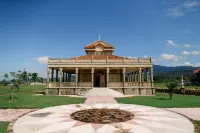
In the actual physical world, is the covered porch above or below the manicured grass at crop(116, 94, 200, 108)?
above

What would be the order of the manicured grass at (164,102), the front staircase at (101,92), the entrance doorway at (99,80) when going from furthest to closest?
the entrance doorway at (99,80), the front staircase at (101,92), the manicured grass at (164,102)

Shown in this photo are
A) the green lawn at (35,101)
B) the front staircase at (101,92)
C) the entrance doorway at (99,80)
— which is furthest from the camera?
the entrance doorway at (99,80)

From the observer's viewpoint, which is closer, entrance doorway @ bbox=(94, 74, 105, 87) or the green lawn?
the green lawn

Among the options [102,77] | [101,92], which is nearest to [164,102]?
[101,92]

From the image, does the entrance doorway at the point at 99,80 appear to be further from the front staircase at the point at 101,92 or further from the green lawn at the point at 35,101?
the green lawn at the point at 35,101

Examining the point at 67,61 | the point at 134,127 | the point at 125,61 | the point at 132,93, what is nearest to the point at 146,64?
the point at 125,61

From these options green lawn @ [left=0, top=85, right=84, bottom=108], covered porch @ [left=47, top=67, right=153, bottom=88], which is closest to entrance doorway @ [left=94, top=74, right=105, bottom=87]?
covered porch @ [left=47, top=67, right=153, bottom=88]

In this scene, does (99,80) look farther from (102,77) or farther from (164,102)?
(164,102)

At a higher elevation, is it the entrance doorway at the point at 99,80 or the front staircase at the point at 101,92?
the entrance doorway at the point at 99,80

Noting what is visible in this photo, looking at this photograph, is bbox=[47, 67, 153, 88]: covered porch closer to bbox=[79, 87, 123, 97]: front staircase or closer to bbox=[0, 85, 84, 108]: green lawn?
bbox=[79, 87, 123, 97]: front staircase

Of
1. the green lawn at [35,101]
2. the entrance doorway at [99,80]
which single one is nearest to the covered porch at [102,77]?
the entrance doorway at [99,80]

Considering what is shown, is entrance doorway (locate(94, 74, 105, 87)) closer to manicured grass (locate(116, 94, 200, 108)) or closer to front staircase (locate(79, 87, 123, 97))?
front staircase (locate(79, 87, 123, 97))

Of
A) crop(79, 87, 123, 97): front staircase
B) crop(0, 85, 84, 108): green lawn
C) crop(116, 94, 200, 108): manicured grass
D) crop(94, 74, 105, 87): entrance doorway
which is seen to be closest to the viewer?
crop(0, 85, 84, 108): green lawn

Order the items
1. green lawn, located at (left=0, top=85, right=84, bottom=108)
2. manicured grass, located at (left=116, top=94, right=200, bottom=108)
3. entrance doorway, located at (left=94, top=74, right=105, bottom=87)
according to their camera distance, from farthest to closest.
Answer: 1. entrance doorway, located at (left=94, top=74, right=105, bottom=87)
2. manicured grass, located at (left=116, top=94, right=200, bottom=108)
3. green lawn, located at (left=0, top=85, right=84, bottom=108)
